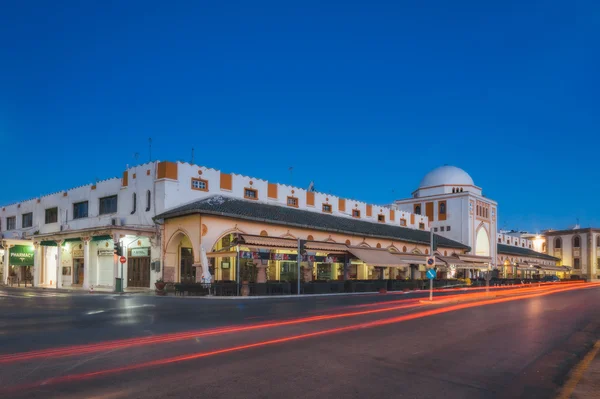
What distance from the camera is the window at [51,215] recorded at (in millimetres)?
43438

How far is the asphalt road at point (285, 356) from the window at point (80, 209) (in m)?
26.4

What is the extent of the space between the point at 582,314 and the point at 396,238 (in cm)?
2858

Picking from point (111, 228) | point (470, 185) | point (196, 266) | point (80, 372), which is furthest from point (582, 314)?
point (470, 185)

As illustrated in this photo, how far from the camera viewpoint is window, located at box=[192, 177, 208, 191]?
34.6 meters

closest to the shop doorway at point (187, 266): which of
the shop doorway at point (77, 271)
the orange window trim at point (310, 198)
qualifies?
the shop doorway at point (77, 271)

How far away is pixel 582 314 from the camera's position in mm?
19031

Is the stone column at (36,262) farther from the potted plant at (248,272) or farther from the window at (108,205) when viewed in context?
the potted plant at (248,272)

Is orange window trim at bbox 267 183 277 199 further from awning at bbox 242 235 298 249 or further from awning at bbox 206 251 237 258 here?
awning at bbox 206 251 237 258

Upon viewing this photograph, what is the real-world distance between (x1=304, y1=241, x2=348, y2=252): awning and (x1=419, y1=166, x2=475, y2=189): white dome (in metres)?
31.8

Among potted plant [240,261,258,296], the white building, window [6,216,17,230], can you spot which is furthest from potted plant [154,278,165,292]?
window [6,216,17,230]

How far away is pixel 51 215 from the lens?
44.1 m

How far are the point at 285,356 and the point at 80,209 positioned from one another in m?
36.4

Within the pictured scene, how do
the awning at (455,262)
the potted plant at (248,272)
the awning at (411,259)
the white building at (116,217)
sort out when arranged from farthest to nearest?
1. the awning at (455,262)
2. the awning at (411,259)
3. the potted plant at (248,272)
4. the white building at (116,217)

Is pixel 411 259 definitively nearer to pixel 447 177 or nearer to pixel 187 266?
pixel 187 266
